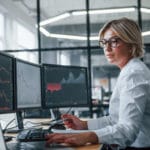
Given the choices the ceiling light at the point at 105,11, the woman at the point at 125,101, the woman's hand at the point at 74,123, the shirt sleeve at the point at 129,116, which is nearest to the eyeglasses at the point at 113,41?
the woman at the point at 125,101

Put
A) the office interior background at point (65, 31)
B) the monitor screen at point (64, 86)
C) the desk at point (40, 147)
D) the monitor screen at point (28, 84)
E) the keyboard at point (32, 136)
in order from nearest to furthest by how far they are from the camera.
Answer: the desk at point (40, 147)
the keyboard at point (32, 136)
the monitor screen at point (28, 84)
the monitor screen at point (64, 86)
the office interior background at point (65, 31)

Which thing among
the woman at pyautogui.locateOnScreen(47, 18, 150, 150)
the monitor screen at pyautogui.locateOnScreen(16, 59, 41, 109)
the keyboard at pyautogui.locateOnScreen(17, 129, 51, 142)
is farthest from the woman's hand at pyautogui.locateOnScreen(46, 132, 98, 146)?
the monitor screen at pyautogui.locateOnScreen(16, 59, 41, 109)

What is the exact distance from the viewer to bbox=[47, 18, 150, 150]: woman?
133 cm

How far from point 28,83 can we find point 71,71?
50cm

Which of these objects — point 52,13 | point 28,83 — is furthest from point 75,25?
point 28,83

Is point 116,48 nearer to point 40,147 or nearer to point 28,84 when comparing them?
point 40,147

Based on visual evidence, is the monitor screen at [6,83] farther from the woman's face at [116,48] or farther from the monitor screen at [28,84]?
the woman's face at [116,48]

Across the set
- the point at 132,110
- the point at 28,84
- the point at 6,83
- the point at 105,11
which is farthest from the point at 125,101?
the point at 105,11

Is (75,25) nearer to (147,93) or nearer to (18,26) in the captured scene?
(18,26)

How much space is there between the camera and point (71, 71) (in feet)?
8.32

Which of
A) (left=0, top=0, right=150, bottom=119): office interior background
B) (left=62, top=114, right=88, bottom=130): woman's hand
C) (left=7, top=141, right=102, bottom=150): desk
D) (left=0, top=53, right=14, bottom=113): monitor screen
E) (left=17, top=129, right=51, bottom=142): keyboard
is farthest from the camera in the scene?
(left=0, top=0, right=150, bottom=119): office interior background

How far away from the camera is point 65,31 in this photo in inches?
253

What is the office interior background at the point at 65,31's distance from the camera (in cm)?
542

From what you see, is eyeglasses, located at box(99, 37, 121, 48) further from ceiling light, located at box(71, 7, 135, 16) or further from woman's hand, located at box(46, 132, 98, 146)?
ceiling light, located at box(71, 7, 135, 16)
